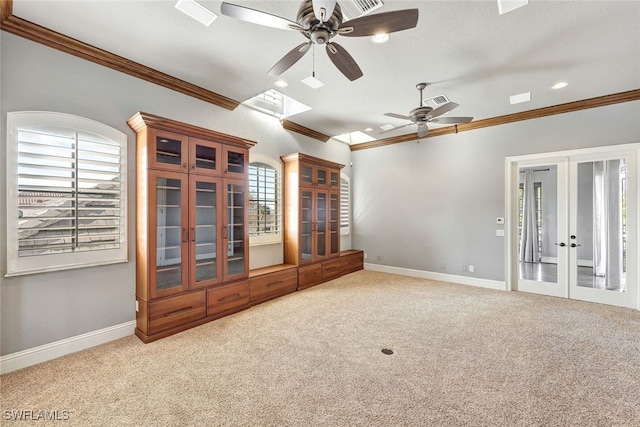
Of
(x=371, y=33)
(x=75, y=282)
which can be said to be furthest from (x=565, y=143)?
(x=75, y=282)

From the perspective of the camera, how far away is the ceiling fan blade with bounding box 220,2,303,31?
1.73 metres

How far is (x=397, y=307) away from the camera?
13.2 ft

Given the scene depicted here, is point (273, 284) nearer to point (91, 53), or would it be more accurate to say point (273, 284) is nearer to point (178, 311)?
point (178, 311)

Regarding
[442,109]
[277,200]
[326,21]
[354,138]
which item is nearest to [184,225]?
[277,200]

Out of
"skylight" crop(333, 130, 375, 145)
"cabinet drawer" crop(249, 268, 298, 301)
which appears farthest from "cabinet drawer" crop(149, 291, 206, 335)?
"skylight" crop(333, 130, 375, 145)

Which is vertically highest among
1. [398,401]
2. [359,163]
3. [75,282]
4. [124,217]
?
[359,163]

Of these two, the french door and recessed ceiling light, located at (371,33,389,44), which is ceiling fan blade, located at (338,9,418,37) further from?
the french door

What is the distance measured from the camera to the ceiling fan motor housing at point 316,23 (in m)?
1.84

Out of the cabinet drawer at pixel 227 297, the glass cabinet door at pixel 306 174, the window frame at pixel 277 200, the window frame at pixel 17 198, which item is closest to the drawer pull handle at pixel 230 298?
the cabinet drawer at pixel 227 297

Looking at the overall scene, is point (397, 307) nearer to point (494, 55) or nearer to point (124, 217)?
point (494, 55)

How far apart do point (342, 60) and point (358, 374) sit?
8.97 feet

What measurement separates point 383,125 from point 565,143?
3004 mm

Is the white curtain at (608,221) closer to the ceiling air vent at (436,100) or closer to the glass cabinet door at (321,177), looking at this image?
the ceiling air vent at (436,100)

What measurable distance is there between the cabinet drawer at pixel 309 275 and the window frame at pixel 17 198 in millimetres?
2703
